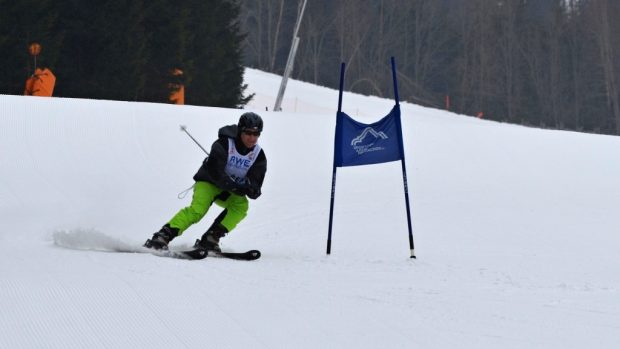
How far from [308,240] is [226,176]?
91.8 inches

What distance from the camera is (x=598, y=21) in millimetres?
66750

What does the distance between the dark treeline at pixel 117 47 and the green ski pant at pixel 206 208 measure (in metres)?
15.6

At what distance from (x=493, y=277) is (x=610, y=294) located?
36.5 inches

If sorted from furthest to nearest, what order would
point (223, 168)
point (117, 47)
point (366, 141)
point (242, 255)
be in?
point (117, 47) → point (366, 141) → point (223, 168) → point (242, 255)

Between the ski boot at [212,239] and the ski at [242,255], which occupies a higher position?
the ski boot at [212,239]

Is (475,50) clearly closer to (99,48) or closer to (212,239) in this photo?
(99,48)

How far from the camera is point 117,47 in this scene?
1036 inches

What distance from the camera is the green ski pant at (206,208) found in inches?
289

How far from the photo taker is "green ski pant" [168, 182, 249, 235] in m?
7.34

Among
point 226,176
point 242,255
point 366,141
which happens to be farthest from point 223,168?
point 366,141

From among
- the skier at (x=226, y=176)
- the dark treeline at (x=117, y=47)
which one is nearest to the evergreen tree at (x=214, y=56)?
the dark treeline at (x=117, y=47)

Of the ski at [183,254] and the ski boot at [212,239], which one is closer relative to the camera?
the ski at [183,254]

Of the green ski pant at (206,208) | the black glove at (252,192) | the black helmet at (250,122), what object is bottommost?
the green ski pant at (206,208)

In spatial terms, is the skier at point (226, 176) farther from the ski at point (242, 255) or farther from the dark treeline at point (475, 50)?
the dark treeline at point (475, 50)
